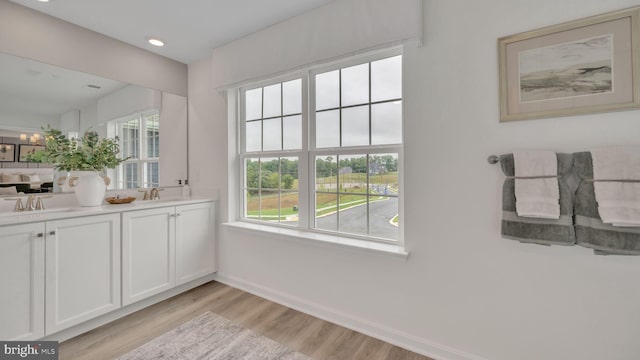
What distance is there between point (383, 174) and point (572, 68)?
1177 mm

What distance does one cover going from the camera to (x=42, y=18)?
2.06m

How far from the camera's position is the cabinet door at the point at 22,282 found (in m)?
1.56

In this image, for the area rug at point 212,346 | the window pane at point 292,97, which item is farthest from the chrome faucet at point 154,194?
the window pane at point 292,97

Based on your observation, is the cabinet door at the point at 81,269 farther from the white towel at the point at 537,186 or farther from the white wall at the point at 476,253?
the white towel at the point at 537,186

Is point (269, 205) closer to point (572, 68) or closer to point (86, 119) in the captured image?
point (86, 119)

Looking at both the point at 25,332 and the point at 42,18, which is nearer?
the point at 25,332

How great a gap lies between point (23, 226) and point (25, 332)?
675mm

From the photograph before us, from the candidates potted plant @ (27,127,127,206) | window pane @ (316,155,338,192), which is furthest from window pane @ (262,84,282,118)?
potted plant @ (27,127,127,206)

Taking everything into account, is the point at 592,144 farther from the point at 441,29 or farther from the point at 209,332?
the point at 209,332

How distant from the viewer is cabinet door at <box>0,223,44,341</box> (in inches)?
61.5

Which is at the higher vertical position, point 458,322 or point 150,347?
point 458,322

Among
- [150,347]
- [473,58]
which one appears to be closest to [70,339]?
[150,347]

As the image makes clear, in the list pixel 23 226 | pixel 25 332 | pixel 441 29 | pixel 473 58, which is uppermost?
pixel 441 29

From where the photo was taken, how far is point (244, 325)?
6.75ft
